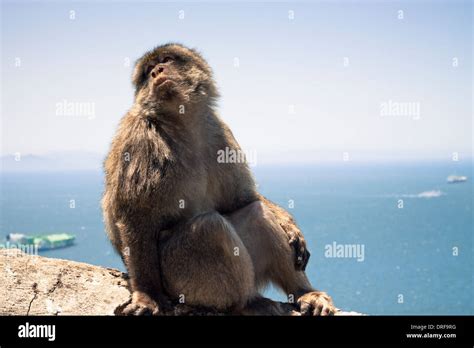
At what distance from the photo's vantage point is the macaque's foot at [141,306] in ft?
18.5

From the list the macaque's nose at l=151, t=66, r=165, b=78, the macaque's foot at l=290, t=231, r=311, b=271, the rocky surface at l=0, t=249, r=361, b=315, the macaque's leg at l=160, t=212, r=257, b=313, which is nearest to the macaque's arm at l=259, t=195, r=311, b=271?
the macaque's foot at l=290, t=231, r=311, b=271

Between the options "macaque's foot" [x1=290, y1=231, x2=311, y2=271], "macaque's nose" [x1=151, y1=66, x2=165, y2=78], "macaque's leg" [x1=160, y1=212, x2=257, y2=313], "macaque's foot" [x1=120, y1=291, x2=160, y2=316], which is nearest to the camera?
"macaque's foot" [x1=120, y1=291, x2=160, y2=316]

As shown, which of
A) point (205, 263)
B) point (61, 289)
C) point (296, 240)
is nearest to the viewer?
point (205, 263)

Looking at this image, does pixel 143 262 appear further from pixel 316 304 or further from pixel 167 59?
pixel 167 59

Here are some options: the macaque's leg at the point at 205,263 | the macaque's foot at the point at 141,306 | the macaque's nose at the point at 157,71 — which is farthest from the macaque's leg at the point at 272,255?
the macaque's nose at the point at 157,71

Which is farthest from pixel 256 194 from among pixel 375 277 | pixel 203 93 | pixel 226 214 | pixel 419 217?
pixel 419 217

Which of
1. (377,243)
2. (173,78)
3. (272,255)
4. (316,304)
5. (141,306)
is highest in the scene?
(173,78)

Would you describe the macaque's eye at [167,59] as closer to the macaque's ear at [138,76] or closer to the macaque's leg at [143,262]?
the macaque's ear at [138,76]

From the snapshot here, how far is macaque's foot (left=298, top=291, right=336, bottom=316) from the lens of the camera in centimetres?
632

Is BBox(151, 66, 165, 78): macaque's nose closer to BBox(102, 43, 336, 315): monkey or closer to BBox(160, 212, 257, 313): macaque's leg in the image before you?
BBox(102, 43, 336, 315): monkey

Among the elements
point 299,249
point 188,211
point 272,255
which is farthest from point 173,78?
point 299,249

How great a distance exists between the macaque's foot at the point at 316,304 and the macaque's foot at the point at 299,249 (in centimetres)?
33

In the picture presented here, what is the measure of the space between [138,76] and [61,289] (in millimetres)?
2372

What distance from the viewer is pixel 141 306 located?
5684mm
